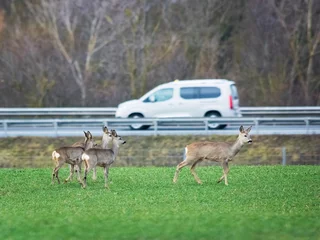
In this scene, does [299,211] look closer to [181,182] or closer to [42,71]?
[181,182]

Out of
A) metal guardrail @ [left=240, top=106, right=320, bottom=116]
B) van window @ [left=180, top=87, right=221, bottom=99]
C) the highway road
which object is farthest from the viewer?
metal guardrail @ [left=240, top=106, right=320, bottom=116]

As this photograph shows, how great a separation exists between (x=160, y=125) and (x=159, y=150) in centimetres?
276

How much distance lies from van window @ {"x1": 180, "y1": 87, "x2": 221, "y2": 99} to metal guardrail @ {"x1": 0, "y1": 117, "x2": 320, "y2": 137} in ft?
5.79

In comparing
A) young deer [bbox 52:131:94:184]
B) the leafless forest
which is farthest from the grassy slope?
the leafless forest

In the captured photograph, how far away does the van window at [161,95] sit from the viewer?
3834 centimetres

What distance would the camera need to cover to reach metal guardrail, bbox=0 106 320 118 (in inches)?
1577

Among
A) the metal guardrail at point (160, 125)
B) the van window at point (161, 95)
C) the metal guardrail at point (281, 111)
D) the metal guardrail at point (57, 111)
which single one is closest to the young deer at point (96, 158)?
the metal guardrail at point (160, 125)

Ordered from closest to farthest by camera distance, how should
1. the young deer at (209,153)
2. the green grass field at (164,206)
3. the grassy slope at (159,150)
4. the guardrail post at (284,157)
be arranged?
the green grass field at (164,206) < the young deer at (209,153) < the guardrail post at (284,157) < the grassy slope at (159,150)

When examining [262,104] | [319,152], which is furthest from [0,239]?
[262,104]

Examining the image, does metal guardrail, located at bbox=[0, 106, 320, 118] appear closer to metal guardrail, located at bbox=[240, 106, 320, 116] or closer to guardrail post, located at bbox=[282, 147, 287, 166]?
metal guardrail, located at bbox=[240, 106, 320, 116]

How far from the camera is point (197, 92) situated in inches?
1507

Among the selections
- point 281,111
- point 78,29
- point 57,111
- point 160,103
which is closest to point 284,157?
point 160,103

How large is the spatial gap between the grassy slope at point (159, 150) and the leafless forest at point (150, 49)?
12490 millimetres

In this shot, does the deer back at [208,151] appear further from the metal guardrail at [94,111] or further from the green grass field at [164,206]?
the metal guardrail at [94,111]
